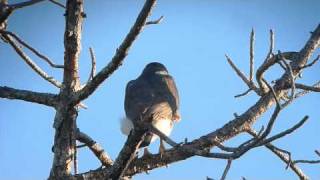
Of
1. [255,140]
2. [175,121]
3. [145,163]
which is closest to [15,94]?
[145,163]

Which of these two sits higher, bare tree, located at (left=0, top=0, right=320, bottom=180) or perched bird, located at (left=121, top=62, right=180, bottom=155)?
perched bird, located at (left=121, top=62, right=180, bottom=155)

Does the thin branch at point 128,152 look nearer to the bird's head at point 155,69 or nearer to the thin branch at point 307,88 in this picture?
the thin branch at point 307,88

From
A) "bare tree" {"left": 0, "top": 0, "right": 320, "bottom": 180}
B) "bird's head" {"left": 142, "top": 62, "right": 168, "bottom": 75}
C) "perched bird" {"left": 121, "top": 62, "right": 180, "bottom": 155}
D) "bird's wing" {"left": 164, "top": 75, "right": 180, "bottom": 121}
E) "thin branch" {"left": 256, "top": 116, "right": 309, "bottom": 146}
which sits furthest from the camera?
"bird's head" {"left": 142, "top": 62, "right": 168, "bottom": 75}

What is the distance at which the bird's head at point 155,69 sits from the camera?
8238 mm

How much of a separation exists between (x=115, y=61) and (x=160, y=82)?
393cm

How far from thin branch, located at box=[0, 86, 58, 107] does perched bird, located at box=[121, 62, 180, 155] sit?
1.69 meters

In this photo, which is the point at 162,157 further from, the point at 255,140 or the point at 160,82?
the point at 160,82

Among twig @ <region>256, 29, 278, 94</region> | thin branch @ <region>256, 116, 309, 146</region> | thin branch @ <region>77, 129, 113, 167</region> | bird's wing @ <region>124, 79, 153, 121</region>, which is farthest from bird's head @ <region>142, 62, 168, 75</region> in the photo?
thin branch @ <region>256, 116, 309, 146</region>

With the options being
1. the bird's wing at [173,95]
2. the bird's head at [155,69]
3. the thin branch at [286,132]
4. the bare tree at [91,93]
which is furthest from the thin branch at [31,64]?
the bird's head at [155,69]

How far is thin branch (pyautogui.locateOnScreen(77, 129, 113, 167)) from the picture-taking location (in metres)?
4.76

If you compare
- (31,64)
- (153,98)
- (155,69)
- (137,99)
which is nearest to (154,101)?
(153,98)

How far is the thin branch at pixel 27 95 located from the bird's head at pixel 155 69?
3.74 m

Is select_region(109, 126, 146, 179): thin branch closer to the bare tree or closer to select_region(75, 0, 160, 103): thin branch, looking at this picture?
the bare tree

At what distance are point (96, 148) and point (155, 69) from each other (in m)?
3.65
